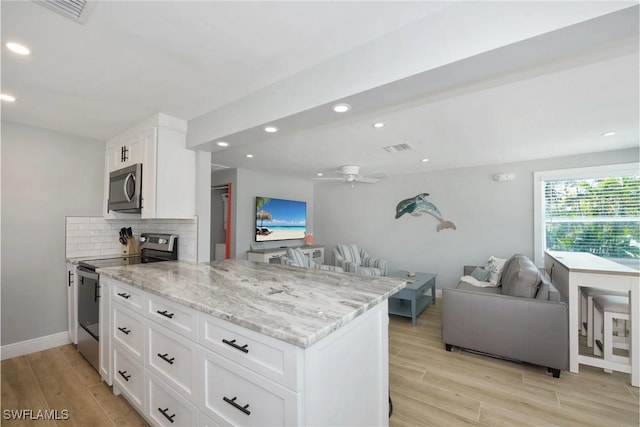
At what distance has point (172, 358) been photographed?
4.87 ft

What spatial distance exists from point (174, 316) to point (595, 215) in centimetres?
528

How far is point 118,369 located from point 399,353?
2429mm

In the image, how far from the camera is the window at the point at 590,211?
3.63 m

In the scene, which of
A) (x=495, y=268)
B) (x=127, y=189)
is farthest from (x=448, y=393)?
(x=127, y=189)

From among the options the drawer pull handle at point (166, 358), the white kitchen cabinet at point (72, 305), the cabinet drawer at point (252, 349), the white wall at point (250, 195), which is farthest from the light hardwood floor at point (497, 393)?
the white wall at point (250, 195)

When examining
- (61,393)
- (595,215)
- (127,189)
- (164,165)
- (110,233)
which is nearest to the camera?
(61,393)

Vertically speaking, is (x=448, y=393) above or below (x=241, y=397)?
below

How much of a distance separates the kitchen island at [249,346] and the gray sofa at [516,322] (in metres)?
1.55

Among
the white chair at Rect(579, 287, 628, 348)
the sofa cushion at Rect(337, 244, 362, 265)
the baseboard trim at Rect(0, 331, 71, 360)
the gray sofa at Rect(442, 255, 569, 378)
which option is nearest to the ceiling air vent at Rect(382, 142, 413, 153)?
the gray sofa at Rect(442, 255, 569, 378)

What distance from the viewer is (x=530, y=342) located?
2.43 metres

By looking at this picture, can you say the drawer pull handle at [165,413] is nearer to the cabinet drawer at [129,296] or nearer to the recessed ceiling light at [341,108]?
the cabinet drawer at [129,296]

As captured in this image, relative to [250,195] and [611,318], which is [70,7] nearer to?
[250,195]

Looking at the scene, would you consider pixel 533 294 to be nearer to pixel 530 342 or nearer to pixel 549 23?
pixel 530 342

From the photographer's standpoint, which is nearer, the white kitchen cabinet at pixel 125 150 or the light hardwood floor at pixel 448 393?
the light hardwood floor at pixel 448 393
